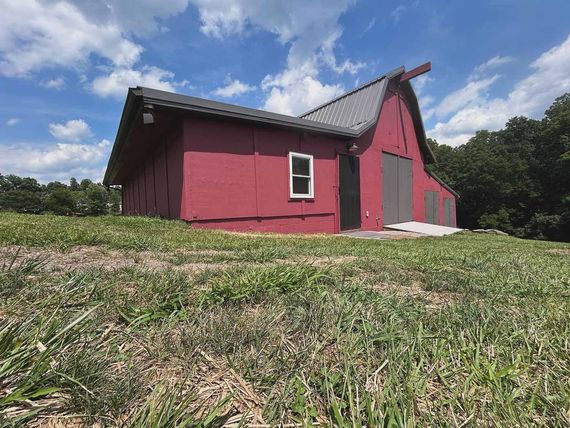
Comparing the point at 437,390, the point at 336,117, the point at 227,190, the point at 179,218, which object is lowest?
the point at 437,390

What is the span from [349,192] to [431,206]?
758cm

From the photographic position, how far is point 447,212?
56.2ft

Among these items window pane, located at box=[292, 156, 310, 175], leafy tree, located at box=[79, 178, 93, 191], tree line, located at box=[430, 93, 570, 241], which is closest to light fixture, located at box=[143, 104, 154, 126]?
window pane, located at box=[292, 156, 310, 175]

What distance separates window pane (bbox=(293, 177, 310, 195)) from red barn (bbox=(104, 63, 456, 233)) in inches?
1.6

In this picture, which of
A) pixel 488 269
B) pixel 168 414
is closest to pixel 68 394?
pixel 168 414

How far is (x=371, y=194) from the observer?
11.0 metres

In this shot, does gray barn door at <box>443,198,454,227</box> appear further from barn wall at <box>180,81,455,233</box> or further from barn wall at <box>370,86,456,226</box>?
barn wall at <box>180,81,455,233</box>

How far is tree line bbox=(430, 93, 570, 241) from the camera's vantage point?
2998 centimetres

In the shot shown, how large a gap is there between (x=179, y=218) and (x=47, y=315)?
6.19 metres

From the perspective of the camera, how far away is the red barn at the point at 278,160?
6688mm

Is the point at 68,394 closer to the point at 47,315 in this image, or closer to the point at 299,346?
the point at 47,315

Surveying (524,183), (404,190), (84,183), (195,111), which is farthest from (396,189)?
(84,183)

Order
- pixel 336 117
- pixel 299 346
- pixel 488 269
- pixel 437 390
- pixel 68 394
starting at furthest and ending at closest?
pixel 336 117
pixel 488 269
pixel 299 346
pixel 437 390
pixel 68 394

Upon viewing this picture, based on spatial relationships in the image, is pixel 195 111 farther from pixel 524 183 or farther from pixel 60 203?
pixel 60 203
